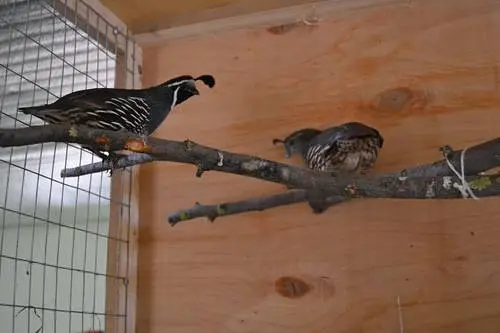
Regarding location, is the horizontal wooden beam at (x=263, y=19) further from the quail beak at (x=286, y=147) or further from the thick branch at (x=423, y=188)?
the thick branch at (x=423, y=188)

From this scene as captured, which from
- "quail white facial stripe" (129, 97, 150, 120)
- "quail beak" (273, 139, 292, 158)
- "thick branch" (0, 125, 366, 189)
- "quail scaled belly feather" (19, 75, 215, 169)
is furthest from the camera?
"quail beak" (273, 139, 292, 158)

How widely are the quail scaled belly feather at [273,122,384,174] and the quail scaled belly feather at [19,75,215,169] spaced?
22 cm

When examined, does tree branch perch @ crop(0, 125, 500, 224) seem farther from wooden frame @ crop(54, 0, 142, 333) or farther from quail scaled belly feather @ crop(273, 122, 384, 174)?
wooden frame @ crop(54, 0, 142, 333)

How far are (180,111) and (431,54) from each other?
0.51m

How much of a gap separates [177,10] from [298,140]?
1.27 feet

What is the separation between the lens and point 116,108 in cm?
104

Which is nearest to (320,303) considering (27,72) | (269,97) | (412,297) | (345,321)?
(345,321)

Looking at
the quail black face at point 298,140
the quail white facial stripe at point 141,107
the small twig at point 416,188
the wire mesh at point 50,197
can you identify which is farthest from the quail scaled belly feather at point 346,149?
the wire mesh at point 50,197

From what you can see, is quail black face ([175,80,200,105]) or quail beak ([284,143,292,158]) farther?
quail beak ([284,143,292,158])

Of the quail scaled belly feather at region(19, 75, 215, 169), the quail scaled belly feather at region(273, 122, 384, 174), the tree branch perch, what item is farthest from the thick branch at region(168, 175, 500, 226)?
the quail scaled belly feather at region(19, 75, 215, 169)

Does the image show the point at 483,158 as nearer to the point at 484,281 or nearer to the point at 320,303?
the point at 484,281

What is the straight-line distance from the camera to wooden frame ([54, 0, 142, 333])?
131 centimetres

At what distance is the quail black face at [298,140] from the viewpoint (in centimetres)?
127

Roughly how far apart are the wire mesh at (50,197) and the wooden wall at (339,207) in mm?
104
